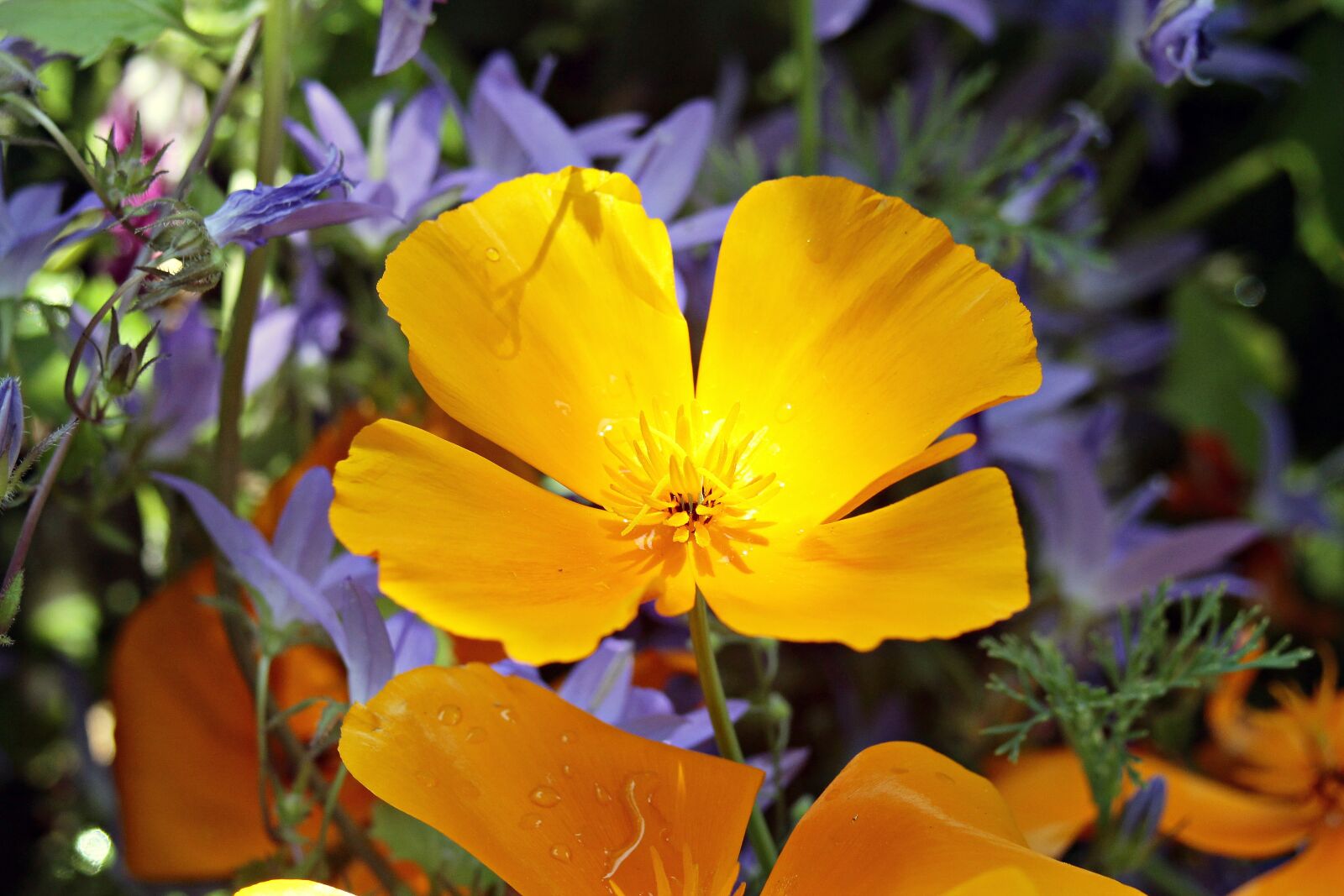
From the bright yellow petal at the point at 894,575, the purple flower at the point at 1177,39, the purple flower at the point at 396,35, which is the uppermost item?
the purple flower at the point at 396,35

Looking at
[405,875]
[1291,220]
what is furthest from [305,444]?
[1291,220]

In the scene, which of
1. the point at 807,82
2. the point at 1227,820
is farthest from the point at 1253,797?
the point at 807,82

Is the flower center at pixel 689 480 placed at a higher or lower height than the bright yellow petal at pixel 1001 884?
higher

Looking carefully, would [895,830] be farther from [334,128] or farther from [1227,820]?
[334,128]

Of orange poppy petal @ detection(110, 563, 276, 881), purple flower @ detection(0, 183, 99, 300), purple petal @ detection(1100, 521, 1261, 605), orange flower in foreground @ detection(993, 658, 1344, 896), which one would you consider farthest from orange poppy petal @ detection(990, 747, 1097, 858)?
purple flower @ detection(0, 183, 99, 300)

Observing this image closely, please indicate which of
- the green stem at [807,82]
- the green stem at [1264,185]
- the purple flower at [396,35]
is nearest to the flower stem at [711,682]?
the purple flower at [396,35]

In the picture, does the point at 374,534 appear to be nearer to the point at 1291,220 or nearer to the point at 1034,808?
the point at 1034,808

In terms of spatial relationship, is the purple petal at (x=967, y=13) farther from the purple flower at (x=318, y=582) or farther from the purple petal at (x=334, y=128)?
the purple flower at (x=318, y=582)

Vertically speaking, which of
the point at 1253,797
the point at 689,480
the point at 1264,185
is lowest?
the point at 1253,797
